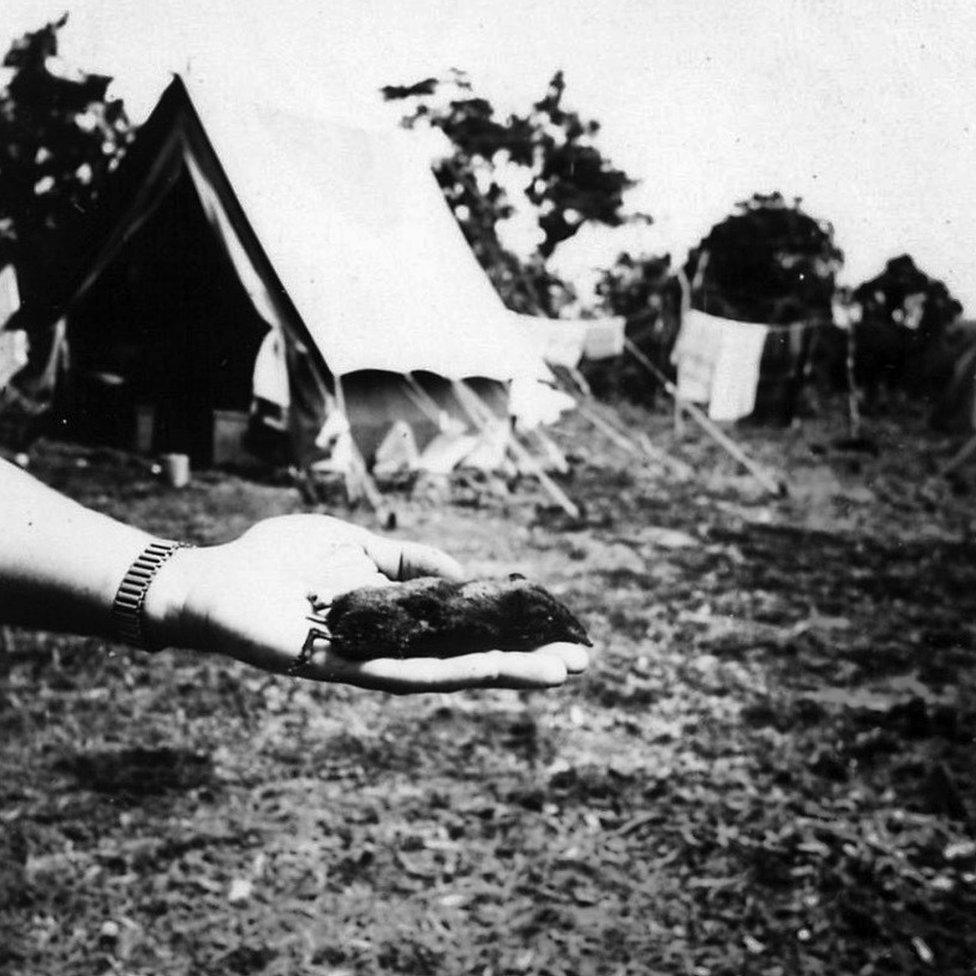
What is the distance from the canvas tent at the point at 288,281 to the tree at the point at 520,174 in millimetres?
72

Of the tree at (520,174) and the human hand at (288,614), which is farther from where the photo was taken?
the tree at (520,174)

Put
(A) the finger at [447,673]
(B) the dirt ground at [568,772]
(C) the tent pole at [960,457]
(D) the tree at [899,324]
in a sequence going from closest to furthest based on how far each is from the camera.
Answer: (A) the finger at [447,673], (B) the dirt ground at [568,772], (D) the tree at [899,324], (C) the tent pole at [960,457]

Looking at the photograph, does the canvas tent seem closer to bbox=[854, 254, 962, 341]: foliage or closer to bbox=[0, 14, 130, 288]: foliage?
bbox=[0, 14, 130, 288]: foliage

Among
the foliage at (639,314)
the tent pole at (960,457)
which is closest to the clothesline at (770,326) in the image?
the foliage at (639,314)

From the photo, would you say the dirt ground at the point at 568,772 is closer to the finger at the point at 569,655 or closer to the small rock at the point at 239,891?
the small rock at the point at 239,891

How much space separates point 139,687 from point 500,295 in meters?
1.68

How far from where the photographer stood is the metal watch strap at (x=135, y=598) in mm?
1521

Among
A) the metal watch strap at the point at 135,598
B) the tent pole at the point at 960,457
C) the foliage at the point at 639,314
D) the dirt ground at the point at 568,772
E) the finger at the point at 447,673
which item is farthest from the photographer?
the tent pole at the point at 960,457

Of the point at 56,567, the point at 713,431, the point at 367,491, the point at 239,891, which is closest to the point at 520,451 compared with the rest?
the point at 367,491

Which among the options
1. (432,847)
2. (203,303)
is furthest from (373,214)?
(432,847)

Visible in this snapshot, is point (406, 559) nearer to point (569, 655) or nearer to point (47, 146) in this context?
point (569, 655)

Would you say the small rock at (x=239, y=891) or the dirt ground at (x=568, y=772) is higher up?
the dirt ground at (x=568, y=772)

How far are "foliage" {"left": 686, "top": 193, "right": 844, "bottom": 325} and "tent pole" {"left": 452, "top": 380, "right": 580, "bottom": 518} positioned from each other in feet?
2.65

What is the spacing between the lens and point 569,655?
160 centimetres
